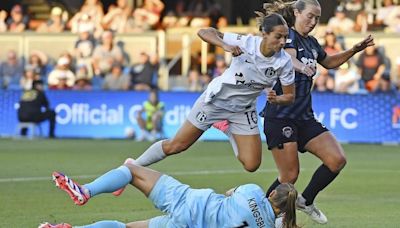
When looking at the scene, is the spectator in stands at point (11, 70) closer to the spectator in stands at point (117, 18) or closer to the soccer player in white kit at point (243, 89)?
the spectator in stands at point (117, 18)

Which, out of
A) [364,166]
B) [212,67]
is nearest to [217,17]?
[212,67]

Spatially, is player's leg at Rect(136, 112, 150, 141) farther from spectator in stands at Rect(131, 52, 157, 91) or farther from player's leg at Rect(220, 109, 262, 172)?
player's leg at Rect(220, 109, 262, 172)

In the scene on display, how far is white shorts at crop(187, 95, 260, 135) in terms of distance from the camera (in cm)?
1195

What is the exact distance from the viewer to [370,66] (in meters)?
28.2

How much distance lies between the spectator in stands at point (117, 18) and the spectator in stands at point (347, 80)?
6737 millimetres

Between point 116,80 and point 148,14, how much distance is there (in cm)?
378

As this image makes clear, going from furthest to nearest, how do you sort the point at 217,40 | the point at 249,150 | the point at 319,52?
the point at 319,52
the point at 249,150
the point at 217,40

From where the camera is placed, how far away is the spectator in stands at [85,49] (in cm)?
3077

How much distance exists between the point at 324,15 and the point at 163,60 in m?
4.93

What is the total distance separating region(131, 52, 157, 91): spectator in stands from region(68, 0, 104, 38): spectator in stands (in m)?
2.46

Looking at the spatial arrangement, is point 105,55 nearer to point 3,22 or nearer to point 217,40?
point 3,22

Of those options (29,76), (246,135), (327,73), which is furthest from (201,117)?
(29,76)

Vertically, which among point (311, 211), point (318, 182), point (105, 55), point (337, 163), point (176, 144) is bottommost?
point (105, 55)

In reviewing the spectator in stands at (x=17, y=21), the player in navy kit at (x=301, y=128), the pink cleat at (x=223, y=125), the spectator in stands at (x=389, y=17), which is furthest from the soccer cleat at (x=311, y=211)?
the spectator in stands at (x=17, y=21)
